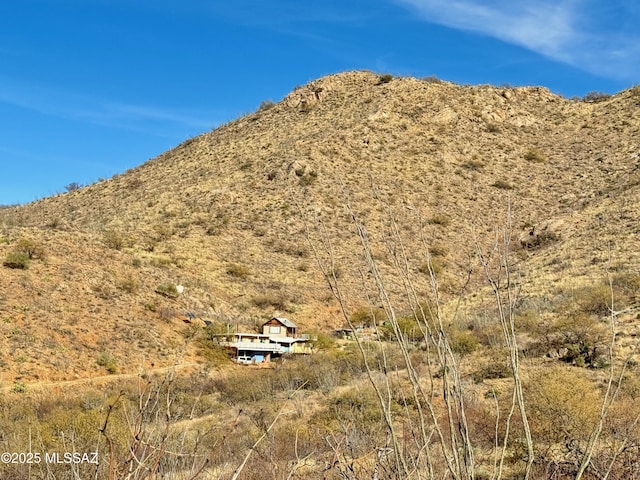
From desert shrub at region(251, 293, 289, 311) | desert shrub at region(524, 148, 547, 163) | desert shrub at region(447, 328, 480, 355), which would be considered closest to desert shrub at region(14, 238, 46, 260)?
desert shrub at region(251, 293, 289, 311)

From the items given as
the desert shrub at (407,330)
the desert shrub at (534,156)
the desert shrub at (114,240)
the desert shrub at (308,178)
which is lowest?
the desert shrub at (407,330)

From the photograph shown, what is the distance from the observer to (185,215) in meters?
36.7

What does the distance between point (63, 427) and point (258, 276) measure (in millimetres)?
22257

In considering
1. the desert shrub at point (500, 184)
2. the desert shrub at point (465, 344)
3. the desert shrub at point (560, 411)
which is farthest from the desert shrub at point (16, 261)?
the desert shrub at point (500, 184)

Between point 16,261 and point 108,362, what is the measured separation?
7711 mm

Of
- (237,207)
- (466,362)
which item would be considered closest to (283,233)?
(237,207)

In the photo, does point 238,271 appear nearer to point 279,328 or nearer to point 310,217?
point 279,328

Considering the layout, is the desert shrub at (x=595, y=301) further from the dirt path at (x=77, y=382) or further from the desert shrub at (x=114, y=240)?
the desert shrub at (x=114, y=240)

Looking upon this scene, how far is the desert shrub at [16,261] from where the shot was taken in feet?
75.2

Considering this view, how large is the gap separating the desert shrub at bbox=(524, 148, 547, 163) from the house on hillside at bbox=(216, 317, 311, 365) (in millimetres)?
30143

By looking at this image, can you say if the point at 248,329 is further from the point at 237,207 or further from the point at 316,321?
the point at 237,207

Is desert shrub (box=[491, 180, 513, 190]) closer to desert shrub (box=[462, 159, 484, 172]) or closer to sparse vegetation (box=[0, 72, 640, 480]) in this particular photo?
sparse vegetation (box=[0, 72, 640, 480])

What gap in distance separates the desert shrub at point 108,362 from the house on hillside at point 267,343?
13.7 ft

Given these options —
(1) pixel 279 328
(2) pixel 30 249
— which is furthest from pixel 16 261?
(1) pixel 279 328
